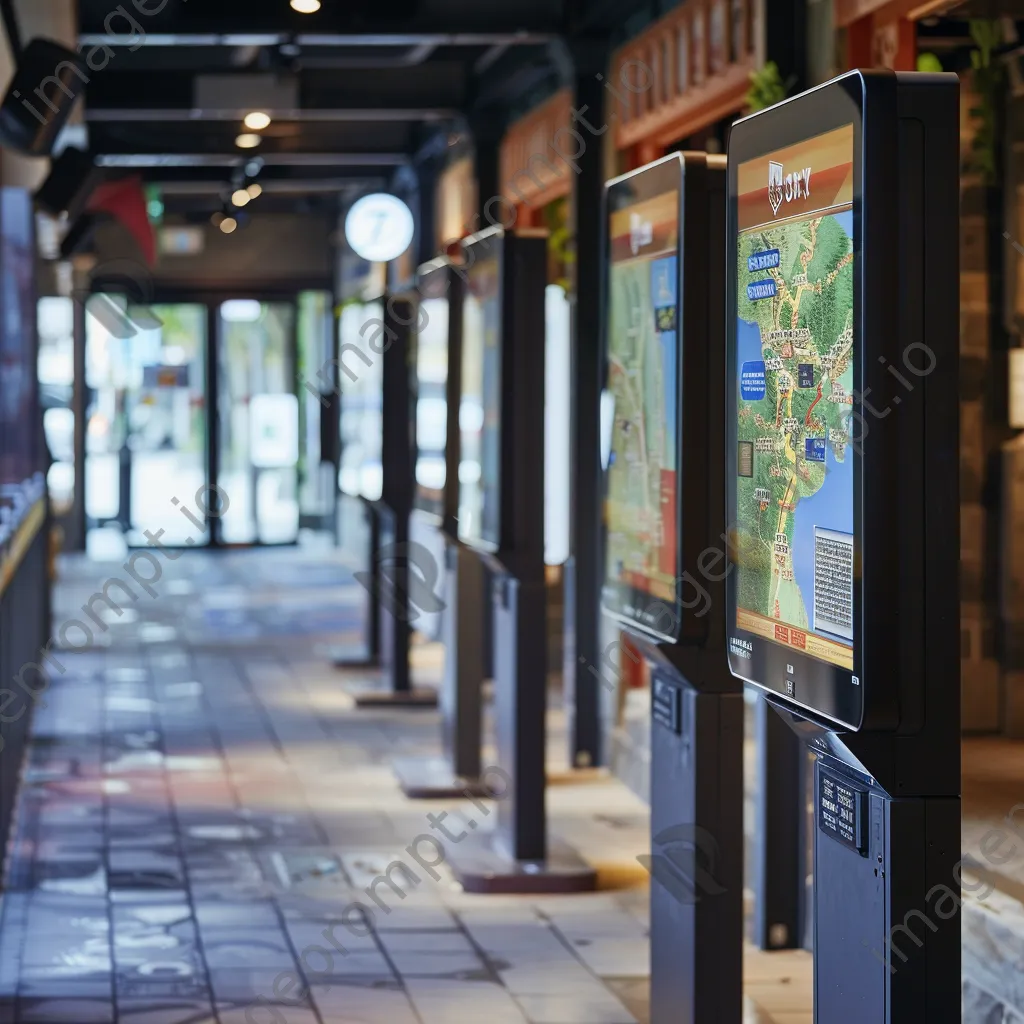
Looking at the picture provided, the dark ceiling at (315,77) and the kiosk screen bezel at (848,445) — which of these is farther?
the dark ceiling at (315,77)

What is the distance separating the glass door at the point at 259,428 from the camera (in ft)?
61.4

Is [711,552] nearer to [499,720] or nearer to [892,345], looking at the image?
[892,345]

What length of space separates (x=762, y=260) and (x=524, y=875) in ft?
10.5

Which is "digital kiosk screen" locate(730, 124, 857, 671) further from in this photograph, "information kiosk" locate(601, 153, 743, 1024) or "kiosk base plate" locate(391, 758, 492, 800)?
"kiosk base plate" locate(391, 758, 492, 800)

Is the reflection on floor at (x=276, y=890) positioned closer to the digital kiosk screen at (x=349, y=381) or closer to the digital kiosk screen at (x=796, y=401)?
the digital kiosk screen at (x=796, y=401)

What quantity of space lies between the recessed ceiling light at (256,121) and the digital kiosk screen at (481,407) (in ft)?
15.1

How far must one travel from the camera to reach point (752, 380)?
277cm

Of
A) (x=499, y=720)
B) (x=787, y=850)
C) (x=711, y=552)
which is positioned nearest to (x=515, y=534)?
(x=499, y=720)

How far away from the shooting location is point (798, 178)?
254 cm

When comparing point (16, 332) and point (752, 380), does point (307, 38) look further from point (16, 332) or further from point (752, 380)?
point (752, 380)

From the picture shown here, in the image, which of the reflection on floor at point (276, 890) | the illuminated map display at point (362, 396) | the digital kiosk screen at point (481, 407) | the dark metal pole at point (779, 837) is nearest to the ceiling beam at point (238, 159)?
the illuminated map display at point (362, 396)

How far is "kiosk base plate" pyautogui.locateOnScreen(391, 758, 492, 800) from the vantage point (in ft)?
22.6

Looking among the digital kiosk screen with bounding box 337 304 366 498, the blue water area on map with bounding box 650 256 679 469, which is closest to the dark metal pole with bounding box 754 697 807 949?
the blue water area on map with bounding box 650 256 679 469

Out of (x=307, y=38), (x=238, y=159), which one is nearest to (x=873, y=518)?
(x=307, y=38)
